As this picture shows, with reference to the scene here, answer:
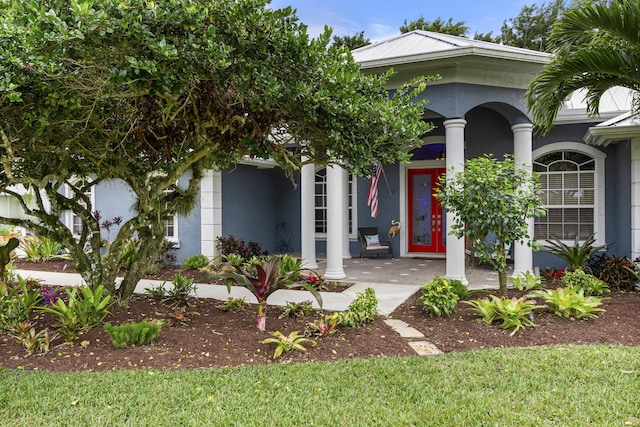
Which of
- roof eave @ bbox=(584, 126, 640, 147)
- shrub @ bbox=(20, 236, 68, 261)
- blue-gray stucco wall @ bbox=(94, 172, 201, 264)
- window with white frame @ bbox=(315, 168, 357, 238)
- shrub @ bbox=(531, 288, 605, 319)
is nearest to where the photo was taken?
shrub @ bbox=(531, 288, 605, 319)

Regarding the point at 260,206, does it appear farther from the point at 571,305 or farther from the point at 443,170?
the point at 571,305

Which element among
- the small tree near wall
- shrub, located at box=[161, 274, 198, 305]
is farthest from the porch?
shrub, located at box=[161, 274, 198, 305]

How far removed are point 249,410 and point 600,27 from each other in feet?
20.9

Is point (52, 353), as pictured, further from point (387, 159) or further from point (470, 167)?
point (470, 167)

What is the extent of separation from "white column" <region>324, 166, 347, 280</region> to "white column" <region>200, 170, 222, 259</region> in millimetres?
3426

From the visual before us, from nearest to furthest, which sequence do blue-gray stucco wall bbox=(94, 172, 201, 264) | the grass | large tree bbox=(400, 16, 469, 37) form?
the grass < blue-gray stucco wall bbox=(94, 172, 201, 264) < large tree bbox=(400, 16, 469, 37)

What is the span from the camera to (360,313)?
5430 mm

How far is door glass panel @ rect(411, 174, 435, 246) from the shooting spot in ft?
39.2

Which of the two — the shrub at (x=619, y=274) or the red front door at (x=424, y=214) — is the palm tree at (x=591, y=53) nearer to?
the shrub at (x=619, y=274)

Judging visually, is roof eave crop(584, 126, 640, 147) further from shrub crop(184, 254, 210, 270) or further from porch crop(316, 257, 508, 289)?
shrub crop(184, 254, 210, 270)

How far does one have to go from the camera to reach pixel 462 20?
2269cm

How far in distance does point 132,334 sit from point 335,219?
4628 mm

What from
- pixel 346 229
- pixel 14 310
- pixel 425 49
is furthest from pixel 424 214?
pixel 14 310

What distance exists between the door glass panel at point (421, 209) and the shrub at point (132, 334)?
8.58 metres
